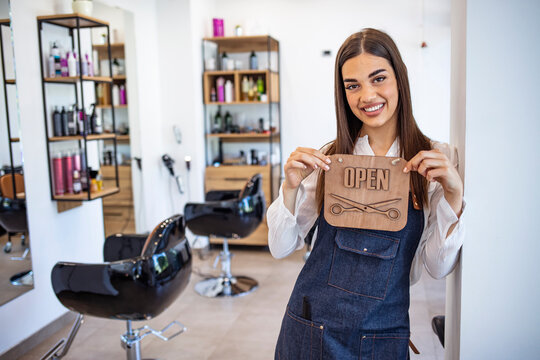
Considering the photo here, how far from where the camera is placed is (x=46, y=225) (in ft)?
11.1

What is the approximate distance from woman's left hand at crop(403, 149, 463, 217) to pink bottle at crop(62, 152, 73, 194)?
286 cm

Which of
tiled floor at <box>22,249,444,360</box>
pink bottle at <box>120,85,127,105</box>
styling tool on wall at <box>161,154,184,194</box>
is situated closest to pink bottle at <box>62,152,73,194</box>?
tiled floor at <box>22,249,444,360</box>

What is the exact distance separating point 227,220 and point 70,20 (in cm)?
184

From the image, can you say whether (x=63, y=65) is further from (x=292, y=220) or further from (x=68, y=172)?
(x=292, y=220)

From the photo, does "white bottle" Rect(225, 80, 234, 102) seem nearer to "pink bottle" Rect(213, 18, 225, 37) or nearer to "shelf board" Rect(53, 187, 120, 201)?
"pink bottle" Rect(213, 18, 225, 37)

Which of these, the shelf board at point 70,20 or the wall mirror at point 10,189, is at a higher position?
the shelf board at point 70,20

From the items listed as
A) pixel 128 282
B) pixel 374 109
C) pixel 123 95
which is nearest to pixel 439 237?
pixel 374 109

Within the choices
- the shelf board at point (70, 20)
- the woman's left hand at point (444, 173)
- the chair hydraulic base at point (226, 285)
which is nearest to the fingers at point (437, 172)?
the woman's left hand at point (444, 173)

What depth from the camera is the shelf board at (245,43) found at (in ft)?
16.9

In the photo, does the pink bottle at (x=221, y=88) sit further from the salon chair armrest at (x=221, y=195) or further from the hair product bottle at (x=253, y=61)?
the salon chair armrest at (x=221, y=195)

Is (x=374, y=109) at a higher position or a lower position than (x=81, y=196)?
higher

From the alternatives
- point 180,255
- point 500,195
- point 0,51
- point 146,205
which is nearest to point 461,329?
point 500,195

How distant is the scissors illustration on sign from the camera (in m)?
1.30

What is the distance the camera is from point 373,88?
1328 millimetres
